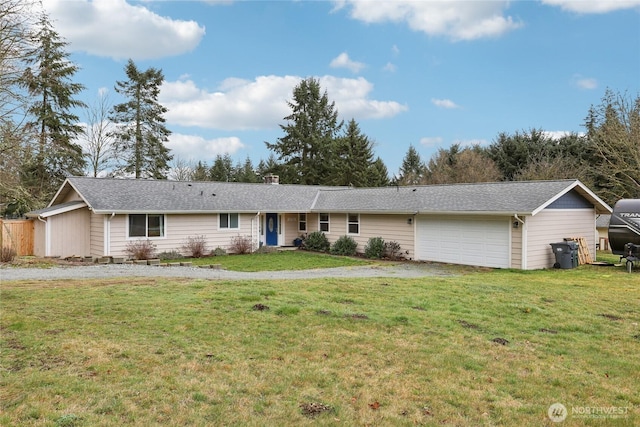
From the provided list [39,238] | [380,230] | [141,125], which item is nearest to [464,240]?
[380,230]

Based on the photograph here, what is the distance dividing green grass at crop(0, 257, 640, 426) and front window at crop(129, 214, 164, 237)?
9.01 metres

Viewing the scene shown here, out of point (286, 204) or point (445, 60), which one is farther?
point (286, 204)

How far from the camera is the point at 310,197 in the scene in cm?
2528

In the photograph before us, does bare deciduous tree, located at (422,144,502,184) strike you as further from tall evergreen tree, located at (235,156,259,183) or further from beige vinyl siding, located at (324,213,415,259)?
Answer: tall evergreen tree, located at (235,156,259,183)

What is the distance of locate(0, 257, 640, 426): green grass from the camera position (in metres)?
4.09

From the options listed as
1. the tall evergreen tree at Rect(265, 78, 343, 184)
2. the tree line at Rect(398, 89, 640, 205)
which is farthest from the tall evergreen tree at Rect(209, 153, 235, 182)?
the tree line at Rect(398, 89, 640, 205)

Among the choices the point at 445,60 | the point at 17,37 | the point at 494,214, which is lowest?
the point at 494,214

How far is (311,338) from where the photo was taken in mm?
6363

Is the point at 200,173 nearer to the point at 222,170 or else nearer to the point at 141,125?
the point at 222,170

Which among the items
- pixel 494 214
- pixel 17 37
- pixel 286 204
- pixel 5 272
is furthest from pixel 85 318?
pixel 286 204

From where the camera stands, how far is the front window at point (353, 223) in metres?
21.6

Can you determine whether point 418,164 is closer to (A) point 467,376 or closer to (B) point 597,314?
(B) point 597,314

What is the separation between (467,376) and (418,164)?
1852 inches

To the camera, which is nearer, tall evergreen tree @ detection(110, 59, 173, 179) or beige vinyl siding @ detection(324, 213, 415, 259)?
beige vinyl siding @ detection(324, 213, 415, 259)
